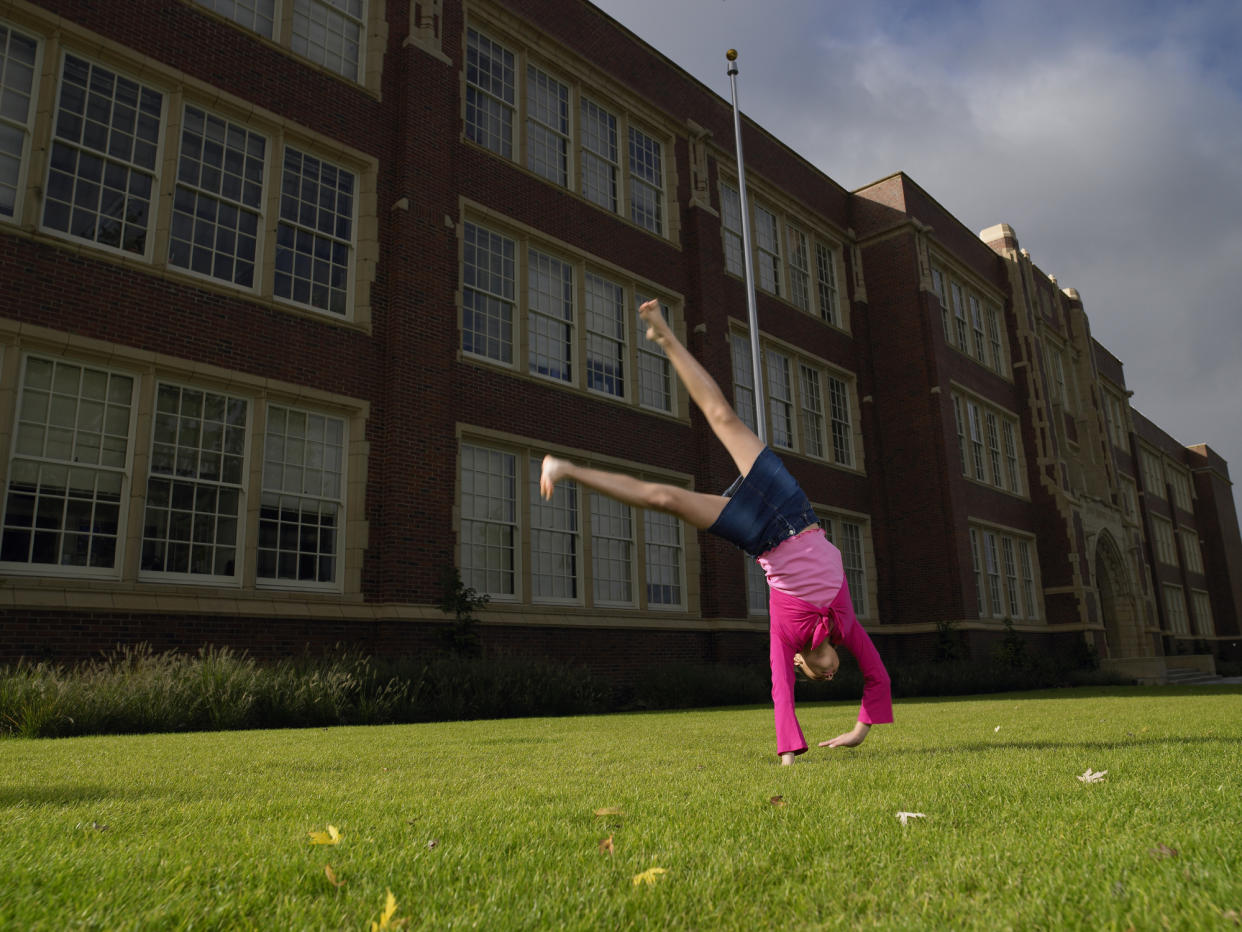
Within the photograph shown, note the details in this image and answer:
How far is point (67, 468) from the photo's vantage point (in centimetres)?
1040

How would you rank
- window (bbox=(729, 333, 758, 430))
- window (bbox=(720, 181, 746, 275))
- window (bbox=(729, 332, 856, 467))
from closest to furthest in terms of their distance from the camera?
1. window (bbox=(729, 333, 758, 430))
2. window (bbox=(729, 332, 856, 467))
3. window (bbox=(720, 181, 746, 275))

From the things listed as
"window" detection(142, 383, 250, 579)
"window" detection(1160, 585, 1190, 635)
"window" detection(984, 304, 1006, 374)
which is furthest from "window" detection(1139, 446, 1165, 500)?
"window" detection(142, 383, 250, 579)

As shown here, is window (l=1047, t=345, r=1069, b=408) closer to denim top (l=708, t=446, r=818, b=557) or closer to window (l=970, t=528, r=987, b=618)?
window (l=970, t=528, r=987, b=618)

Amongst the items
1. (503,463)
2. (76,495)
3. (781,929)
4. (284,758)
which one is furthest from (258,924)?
(503,463)

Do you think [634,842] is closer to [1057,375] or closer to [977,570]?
[977,570]

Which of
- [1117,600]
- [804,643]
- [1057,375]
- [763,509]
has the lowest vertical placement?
[804,643]

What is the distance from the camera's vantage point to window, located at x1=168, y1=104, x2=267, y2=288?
1202 centimetres

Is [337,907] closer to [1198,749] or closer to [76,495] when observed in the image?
[1198,749]

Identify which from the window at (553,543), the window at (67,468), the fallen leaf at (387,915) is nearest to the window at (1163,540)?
the window at (553,543)

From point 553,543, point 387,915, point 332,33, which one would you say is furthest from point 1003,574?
point 387,915

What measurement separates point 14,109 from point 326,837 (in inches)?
458

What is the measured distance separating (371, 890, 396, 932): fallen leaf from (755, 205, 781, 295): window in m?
21.8

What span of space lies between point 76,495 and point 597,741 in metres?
7.41

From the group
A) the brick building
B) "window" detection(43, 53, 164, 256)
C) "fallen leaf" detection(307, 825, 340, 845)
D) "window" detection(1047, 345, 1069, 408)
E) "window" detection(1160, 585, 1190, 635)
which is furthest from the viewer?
"window" detection(1160, 585, 1190, 635)
